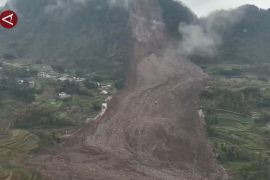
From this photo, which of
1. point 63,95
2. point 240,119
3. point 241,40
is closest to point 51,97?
point 63,95

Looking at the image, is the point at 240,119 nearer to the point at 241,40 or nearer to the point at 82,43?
the point at 241,40

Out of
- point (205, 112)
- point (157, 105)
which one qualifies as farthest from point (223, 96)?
point (157, 105)

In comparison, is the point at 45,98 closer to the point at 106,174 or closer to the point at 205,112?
the point at 205,112

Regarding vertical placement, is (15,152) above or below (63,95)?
below

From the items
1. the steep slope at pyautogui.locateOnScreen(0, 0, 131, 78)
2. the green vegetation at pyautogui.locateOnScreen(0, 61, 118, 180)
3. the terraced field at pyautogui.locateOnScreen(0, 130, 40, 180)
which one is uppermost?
the steep slope at pyautogui.locateOnScreen(0, 0, 131, 78)

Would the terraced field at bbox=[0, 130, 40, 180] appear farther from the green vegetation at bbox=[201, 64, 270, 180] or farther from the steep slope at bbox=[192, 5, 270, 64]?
the steep slope at bbox=[192, 5, 270, 64]

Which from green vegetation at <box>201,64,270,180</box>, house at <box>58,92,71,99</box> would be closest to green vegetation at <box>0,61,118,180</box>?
house at <box>58,92,71,99</box>

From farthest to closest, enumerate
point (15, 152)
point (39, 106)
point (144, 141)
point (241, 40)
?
point (241, 40) → point (39, 106) → point (144, 141) → point (15, 152)
